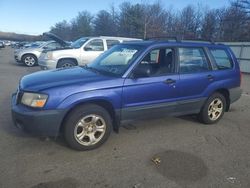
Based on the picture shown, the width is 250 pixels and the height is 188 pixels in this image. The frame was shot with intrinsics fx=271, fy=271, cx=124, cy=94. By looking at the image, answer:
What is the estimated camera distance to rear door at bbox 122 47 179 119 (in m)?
4.40

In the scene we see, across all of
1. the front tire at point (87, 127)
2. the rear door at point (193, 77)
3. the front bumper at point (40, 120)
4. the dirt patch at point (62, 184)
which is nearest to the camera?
the dirt patch at point (62, 184)

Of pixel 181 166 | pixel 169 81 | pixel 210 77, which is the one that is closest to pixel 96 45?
pixel 210 77

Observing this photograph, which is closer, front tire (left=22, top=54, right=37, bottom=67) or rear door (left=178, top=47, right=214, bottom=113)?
rear door (left=178, top=47, right=214, bottom=113)

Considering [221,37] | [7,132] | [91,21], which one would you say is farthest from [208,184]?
[91,21]

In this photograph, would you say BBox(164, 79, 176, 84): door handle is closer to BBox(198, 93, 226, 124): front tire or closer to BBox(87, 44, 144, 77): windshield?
BBox(87, 44, 144, 77): windshield

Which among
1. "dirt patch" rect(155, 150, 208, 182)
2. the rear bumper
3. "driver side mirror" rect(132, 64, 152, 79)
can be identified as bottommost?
"dirt patch" rect(155, 150, 208, 182)

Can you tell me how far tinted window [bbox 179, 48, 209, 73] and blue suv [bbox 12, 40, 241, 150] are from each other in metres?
0.02

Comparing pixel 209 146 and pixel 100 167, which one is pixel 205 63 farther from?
pixel 100 167

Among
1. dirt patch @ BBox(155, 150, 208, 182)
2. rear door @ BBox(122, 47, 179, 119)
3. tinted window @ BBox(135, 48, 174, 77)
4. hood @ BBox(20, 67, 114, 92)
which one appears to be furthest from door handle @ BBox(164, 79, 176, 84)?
dirt patch @ BBox(155, 150, 208, 182)

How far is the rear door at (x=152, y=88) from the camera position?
440 cm

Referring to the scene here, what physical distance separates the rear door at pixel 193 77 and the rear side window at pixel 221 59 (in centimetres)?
32

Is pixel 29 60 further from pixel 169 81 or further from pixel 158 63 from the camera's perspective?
pixel 169 81

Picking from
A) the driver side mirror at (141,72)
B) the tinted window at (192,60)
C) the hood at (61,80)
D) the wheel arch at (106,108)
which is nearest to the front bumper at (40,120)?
the wheel arch at (106,108)

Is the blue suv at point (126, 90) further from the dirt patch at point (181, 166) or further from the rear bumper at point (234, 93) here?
the dirt patch at point (181, 166)
